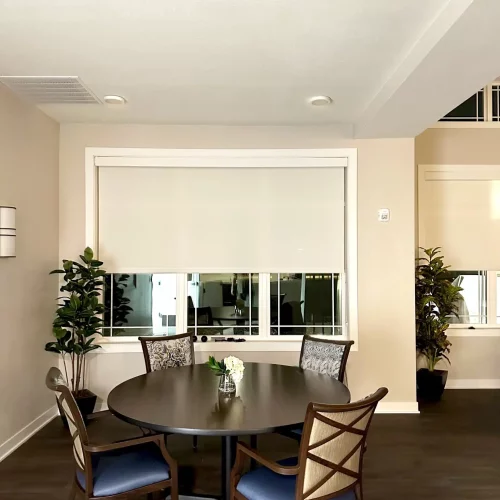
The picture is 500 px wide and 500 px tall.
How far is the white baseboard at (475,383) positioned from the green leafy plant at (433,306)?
534 millimetres

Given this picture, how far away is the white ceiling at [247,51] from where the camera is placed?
7.64 feet

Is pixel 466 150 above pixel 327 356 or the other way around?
above

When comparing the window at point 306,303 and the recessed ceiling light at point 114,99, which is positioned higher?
the recessed ceiling light at point 114,99

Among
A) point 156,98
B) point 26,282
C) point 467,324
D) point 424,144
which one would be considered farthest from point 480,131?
point 26,282

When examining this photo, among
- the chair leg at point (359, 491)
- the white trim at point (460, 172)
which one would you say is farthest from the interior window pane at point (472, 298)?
the chair leg at point (359, 491)

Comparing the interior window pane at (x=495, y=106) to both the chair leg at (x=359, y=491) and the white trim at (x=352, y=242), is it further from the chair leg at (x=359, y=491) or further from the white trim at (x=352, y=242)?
the chair leg at (x=359, y=491)

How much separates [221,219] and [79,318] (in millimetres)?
1575

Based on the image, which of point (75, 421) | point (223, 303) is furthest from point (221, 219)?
point (75, 421)

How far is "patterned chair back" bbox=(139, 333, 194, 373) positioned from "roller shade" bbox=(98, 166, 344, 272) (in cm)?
95

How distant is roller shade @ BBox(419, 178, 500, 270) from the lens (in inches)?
202

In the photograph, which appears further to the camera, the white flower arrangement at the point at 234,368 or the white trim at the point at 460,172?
the white trim at the point at 460,172

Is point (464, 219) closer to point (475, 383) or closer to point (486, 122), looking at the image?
point (486, 122)

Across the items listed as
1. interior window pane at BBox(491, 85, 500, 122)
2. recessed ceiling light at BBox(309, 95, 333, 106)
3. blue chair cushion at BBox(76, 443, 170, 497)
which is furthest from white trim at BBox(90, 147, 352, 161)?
blue chair cushion at BBox(76, 443, 170, 497)

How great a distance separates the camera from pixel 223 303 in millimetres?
4617
